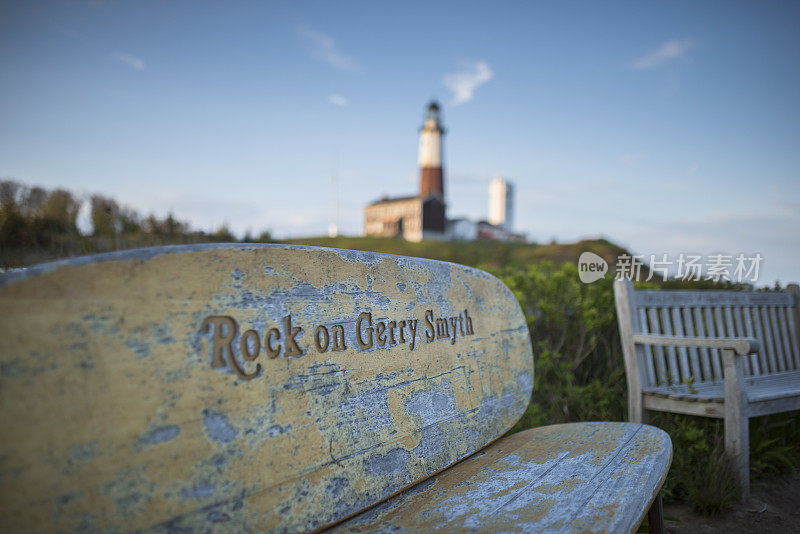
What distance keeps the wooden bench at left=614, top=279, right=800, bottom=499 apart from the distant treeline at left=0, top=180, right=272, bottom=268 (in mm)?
3673

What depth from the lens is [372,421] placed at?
1468 mm

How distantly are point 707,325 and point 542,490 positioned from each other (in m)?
3.03

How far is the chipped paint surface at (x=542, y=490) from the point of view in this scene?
52.4 inches

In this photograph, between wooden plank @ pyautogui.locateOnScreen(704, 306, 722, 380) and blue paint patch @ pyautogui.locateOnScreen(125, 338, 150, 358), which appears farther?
wooden plank @ pyautogui.locateOnScreen(704, 306, 722, 380)

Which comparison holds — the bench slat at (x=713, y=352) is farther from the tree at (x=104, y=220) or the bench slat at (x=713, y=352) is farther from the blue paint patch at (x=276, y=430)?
the tree at (x=104, y=220)

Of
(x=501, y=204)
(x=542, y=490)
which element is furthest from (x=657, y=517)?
(x=501, y=204)

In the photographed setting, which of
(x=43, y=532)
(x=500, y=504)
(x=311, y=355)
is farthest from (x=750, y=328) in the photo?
(x=43, y=532)

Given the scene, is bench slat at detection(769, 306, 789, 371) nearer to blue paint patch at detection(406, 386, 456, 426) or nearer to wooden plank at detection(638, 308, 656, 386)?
wooden plank at detection(638, 308, 656, 386)

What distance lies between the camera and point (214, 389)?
1143 millimetres

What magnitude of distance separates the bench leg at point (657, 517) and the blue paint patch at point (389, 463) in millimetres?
1172

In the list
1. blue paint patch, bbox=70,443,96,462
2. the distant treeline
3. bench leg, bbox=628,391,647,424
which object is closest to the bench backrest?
bench leg, bbox=628,391,647,424

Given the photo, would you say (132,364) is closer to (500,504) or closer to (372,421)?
(372,421)

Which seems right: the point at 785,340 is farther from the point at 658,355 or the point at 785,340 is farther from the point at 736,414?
the point at 736,414

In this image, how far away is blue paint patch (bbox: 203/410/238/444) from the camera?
3.69 feet
